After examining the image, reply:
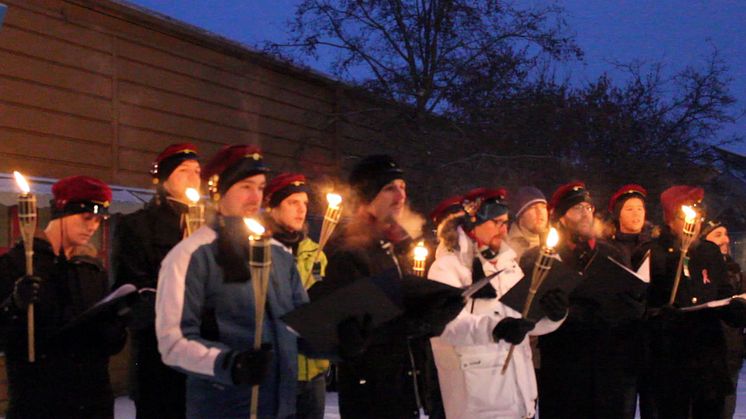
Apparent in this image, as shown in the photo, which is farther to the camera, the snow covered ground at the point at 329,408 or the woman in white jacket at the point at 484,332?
the snow covered ground at the point at 329,408

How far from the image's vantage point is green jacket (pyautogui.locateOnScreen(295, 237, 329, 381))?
16.4ft

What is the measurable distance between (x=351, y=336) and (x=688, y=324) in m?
3.74

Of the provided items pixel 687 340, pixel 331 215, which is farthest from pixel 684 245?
pixel 331 215

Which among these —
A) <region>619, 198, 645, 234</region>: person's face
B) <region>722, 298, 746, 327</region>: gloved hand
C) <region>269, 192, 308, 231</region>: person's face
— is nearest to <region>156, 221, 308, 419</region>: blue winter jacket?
<region>269, 192, 308, 231</region>: person's face

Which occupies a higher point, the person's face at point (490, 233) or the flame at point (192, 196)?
the flame at point (192, 196)

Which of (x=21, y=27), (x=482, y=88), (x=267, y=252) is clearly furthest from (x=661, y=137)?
(x=267, y=252)

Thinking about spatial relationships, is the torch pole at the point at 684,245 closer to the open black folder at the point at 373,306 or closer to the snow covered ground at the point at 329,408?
the open black folder at the point at 373,306

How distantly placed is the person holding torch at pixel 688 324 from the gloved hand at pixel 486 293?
1.89 m

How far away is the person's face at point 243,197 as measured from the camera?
3.95m

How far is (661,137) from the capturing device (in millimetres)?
13320

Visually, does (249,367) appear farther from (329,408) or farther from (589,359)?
(329,408)

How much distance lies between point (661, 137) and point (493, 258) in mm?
8769

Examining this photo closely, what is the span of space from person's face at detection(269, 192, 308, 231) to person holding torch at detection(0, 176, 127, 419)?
45.4 inches

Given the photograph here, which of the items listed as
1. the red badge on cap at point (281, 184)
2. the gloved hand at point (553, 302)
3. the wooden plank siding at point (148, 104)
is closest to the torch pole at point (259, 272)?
the gloved hand at point (553, 302)
